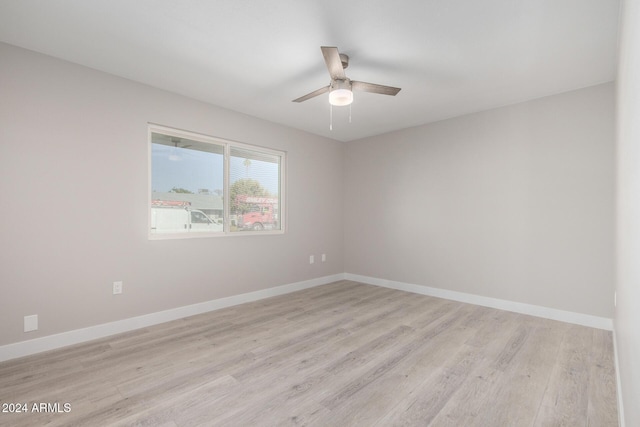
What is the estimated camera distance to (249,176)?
414cm

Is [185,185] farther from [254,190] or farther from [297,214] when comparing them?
[297,214]

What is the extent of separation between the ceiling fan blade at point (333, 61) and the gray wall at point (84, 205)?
6.33 ft

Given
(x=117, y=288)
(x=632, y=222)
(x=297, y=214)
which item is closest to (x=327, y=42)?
(x=632, y=222)

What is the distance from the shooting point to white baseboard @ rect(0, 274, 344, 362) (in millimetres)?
2406

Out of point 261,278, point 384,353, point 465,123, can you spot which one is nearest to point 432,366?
point 384,353

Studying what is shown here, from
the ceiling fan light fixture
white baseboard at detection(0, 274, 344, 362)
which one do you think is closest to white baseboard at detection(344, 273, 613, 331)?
white baseboard at detection(0, 274, 344, 362)

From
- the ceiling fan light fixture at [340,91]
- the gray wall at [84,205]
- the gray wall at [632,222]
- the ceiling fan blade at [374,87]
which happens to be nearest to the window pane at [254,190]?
the gray wall at [84,205]

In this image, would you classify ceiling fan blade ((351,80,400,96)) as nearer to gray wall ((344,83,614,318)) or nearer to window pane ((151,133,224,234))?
gray wall ((344,83,614,318))

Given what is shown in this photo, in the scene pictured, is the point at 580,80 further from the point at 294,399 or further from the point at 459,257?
the point at 294,399

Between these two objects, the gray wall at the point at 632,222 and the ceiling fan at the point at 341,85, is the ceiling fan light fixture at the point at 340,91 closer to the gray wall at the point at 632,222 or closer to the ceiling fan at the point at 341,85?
the ceiling fan at the point at 341,85

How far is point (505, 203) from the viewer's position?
3.62 m

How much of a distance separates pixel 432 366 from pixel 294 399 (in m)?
1.11

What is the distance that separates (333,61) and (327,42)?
28 cm

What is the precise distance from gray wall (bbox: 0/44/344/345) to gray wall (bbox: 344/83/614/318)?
2.50m
